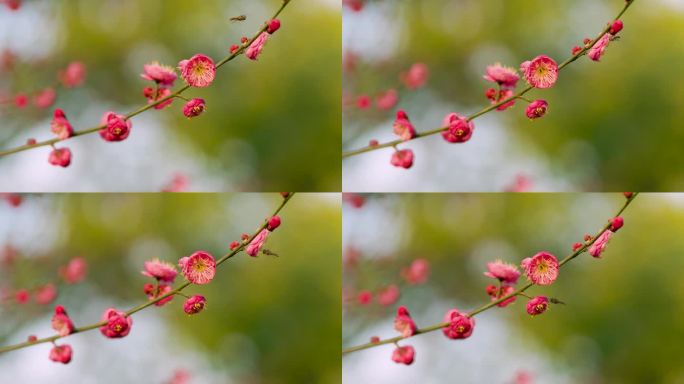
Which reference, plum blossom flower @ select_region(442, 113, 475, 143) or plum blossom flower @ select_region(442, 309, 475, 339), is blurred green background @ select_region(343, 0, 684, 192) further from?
plum blossom flower @ select_region(442, 309, 475, 339)

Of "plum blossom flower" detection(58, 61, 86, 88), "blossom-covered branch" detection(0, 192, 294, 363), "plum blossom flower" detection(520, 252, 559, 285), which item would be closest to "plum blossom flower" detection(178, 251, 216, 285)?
"blossom-covered branch" detection(0, 192, 294, 363)

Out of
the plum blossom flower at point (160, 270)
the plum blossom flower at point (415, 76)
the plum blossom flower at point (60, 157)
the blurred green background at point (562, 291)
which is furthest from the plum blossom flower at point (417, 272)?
the plum blossom flower at point (60, 157)

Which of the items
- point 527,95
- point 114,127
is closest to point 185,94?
point 114,127

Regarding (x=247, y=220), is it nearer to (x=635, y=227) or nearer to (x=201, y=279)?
(x=201, y=279)

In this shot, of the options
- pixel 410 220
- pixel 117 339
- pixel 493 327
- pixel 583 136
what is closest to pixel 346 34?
pixel 410 220

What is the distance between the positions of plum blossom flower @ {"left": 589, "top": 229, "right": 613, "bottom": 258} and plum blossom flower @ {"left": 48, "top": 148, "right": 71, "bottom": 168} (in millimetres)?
1430

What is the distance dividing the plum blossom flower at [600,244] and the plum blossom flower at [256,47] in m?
1.04

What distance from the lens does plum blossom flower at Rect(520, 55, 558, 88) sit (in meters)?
2.22

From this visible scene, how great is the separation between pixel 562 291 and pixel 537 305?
0.29 ft

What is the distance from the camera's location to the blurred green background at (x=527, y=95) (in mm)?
2252

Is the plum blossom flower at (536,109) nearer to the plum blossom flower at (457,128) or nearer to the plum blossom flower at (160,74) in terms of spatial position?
the plum blossom flower at (457,128)

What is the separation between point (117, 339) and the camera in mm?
2244

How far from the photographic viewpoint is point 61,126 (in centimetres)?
225

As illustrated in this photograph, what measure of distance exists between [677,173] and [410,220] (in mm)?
734
